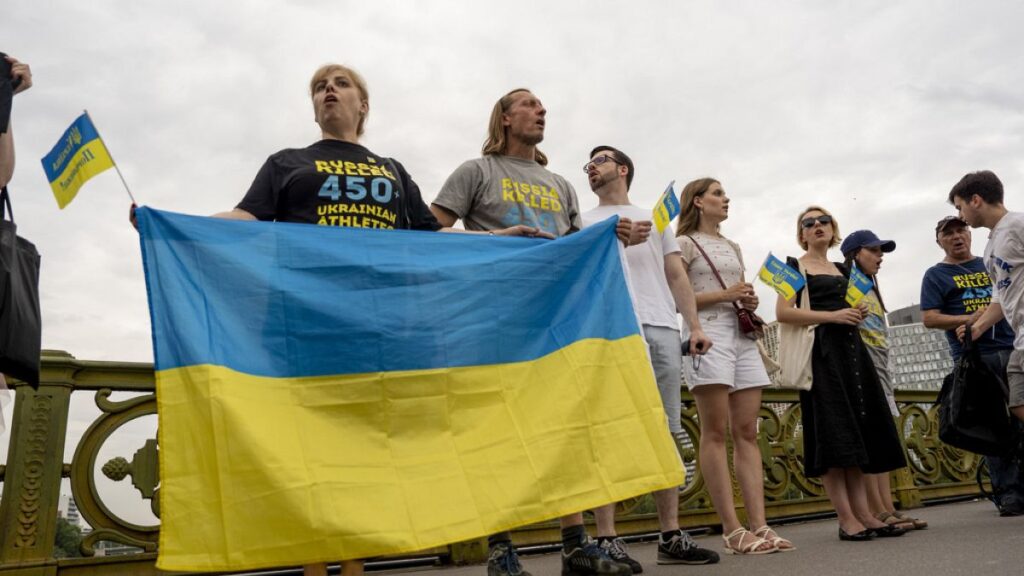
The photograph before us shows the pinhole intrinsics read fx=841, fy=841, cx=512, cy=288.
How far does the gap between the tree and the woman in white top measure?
125 inches

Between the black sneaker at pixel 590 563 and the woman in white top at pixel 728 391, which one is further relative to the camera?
the woman in white top at pixel 728 391

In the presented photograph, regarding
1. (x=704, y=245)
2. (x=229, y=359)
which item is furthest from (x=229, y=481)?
(x=704, y=245)

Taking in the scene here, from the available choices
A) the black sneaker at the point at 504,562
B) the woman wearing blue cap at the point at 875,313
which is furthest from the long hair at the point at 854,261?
the black sneaker at the point at 504,562

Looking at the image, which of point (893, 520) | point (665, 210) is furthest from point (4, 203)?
point (893, 520)

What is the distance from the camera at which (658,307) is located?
4.19m

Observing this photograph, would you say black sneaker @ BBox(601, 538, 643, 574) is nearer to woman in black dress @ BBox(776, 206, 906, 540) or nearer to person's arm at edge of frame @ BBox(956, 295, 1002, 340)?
woman in black dress @ BBox(776, 206, 906, 540)

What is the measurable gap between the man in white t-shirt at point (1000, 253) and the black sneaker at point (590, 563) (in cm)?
305

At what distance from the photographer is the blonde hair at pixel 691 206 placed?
5.00m

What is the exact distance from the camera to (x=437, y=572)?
184 inches

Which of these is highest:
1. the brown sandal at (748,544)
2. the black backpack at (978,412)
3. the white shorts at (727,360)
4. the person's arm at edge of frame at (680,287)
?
the person's arm at edge of frame at (680,287)

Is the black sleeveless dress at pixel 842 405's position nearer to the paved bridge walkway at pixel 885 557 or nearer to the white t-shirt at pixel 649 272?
the paved bridge walkway at pixel 885 557

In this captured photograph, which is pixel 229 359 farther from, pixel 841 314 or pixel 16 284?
pixel 841 314

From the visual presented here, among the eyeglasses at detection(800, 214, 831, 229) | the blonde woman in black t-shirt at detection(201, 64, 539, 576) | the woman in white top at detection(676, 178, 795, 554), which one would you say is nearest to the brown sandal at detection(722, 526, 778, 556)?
the woman in white top at detection(676, 178, 795, 554)

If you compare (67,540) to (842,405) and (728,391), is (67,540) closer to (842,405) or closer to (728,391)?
(728,391)
